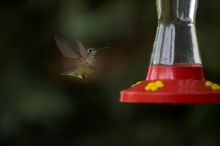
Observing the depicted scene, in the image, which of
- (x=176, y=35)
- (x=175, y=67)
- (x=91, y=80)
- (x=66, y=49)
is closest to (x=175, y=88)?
(x=175, y=67)

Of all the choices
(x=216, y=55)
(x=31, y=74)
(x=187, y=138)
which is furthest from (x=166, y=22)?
(x=31, y=74)

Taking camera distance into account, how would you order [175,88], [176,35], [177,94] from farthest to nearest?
[176,35] → [175,88] → [177,94]

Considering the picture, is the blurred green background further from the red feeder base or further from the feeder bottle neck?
the red feeder base

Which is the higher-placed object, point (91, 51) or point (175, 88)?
point (91, 51)

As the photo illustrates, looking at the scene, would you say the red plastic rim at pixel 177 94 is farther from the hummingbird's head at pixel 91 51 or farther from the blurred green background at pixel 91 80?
the blurred green background at pixel 91 80

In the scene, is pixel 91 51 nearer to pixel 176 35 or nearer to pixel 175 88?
pixel 176 35

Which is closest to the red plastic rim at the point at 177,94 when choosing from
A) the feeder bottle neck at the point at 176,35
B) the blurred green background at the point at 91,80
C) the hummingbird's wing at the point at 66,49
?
the feeder bottle neck at the point at 176,35
